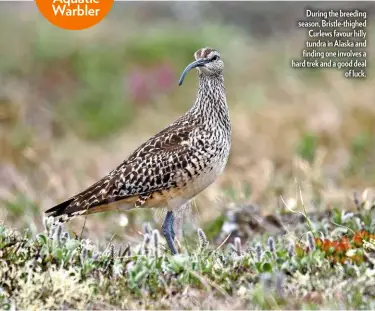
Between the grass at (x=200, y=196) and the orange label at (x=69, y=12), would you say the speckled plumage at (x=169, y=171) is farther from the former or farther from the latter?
the orange label at (x=69, y=12)

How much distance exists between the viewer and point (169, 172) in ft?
23.0

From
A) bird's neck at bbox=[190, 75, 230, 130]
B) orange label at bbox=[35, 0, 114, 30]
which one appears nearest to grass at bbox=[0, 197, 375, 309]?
bird's neck at bbox=[190, 75, 230, 130]

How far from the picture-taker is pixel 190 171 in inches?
273

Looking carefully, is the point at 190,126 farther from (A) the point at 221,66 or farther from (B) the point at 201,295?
(B) the point at 201,295

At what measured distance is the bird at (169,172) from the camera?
6.96m

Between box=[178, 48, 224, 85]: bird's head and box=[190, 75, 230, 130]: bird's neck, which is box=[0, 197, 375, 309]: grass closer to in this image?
box=[190, 75, 230, 130]: bird's neck

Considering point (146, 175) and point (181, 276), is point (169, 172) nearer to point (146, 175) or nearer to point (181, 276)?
point (146, 175)

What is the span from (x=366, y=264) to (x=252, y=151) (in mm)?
7199

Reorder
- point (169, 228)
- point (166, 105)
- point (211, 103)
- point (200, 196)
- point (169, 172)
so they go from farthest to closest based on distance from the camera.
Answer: point (166, 105) → point (200, 196) → point (211, 103) → point (169, 228) → point (169, 172)

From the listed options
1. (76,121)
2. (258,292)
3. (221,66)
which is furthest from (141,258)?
(76,121)

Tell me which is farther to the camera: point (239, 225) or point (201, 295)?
point (239, 225)

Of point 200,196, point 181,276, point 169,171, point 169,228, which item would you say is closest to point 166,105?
point 200,196

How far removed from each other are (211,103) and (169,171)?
75 cm

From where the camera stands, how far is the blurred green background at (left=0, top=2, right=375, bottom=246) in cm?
991
